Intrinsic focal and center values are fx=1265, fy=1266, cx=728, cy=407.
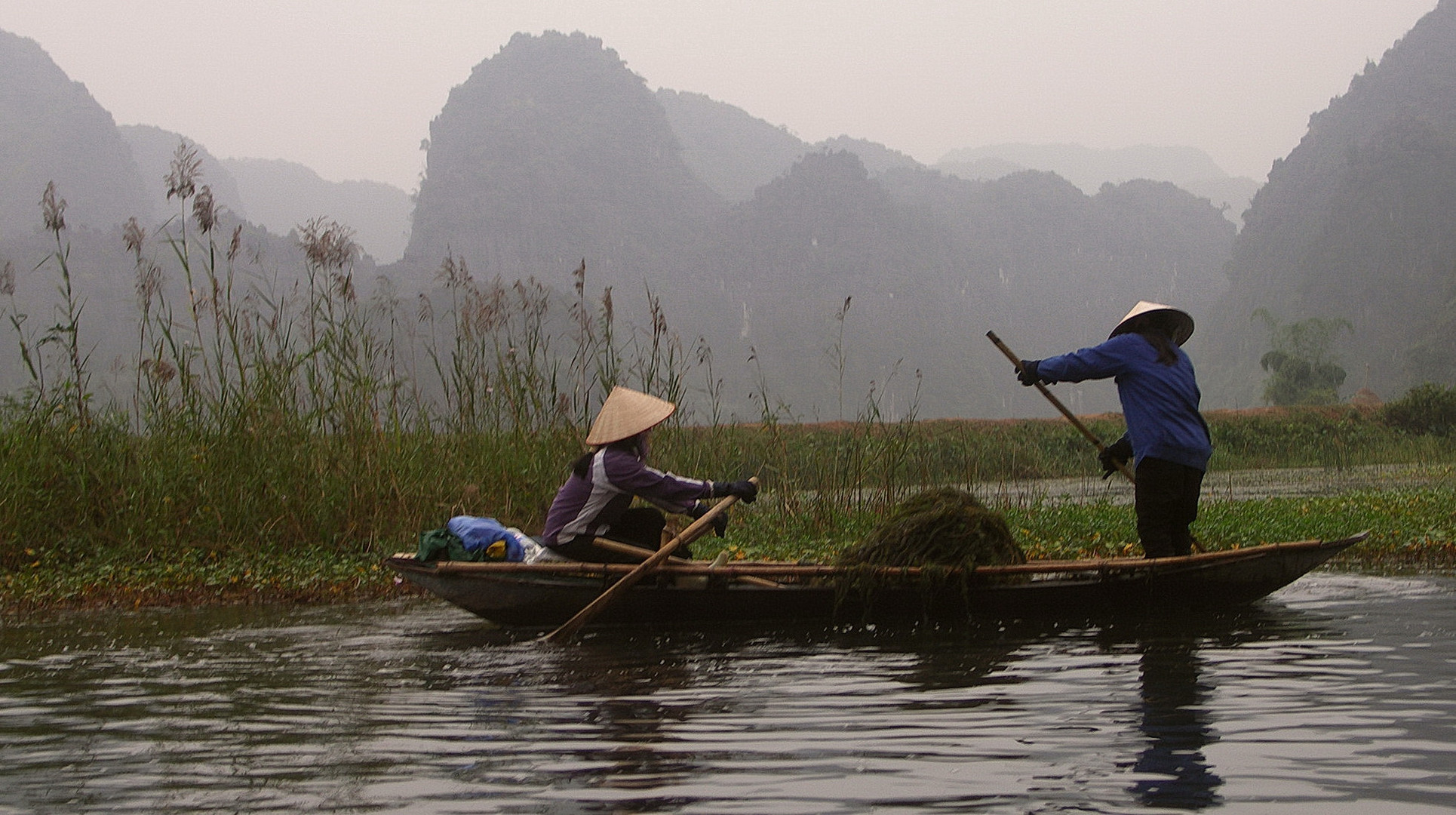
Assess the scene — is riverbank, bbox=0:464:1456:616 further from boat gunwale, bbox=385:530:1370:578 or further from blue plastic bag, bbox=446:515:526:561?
boat gunwale, bbox=385:530:1370:578

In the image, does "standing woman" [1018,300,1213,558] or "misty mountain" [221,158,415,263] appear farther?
"misty mountain" [221,158,415,263]

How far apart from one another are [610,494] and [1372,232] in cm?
7690

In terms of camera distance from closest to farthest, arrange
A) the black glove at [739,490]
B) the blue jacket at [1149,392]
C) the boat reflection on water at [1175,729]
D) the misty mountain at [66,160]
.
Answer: the boat reflection on water at [1175,729] → the blue jacket at [1149,392] → the black glove at [739,490] → the misty mountain at [66,160]

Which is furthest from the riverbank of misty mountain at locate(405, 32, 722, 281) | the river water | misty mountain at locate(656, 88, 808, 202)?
misty mountain at locate(656, 88, 808, 202)

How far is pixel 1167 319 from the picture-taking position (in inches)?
267

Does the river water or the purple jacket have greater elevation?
the purple jacket

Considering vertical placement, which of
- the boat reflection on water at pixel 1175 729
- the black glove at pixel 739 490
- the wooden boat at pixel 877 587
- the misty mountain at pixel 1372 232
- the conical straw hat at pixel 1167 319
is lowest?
the boat reflection on water at pixel 1175 729

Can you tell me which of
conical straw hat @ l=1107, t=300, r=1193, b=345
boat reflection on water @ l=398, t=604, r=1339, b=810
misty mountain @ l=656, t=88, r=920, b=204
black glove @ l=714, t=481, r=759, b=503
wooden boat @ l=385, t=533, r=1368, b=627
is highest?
misty mountain @ l=656, t=88, r=920, b=204

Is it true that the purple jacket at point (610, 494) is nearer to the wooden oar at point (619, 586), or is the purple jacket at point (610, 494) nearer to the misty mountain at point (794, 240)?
the wooden oar at point (619, 586)

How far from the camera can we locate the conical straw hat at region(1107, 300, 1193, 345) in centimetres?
671

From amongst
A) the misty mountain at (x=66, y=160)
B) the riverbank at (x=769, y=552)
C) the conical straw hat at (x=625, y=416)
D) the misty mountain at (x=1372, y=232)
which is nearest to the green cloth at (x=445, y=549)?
the conical straw hat at (x=625, y=416)

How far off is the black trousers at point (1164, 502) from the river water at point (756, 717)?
18.3 inches

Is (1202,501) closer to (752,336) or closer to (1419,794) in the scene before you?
(1419,794)

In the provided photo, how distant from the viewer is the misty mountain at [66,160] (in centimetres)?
9594
